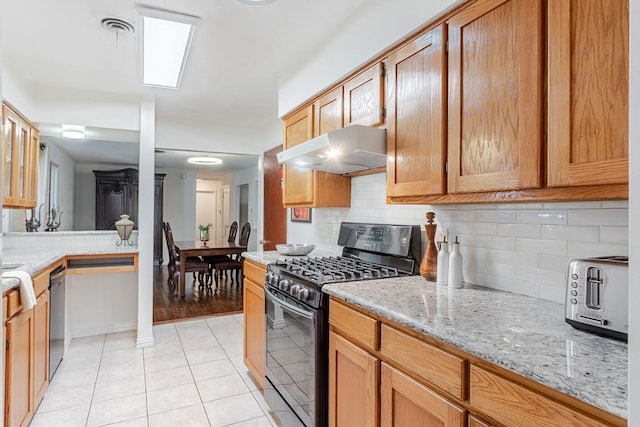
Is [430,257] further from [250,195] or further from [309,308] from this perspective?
[250,195]

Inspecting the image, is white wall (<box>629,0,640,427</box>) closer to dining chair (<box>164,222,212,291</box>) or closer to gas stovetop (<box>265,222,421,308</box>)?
gas stovetop (<box>265,222,421,308</box>)

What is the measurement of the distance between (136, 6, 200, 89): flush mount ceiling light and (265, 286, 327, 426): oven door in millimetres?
1603

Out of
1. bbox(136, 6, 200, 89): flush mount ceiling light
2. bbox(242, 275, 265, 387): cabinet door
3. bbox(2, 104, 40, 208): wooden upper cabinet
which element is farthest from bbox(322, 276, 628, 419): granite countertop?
bbox(2, 104, 40, 208): wooden upper cabinet

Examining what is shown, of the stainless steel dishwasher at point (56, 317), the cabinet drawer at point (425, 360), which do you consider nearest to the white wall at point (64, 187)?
the stainless steel dishwasher at point (56, 317)

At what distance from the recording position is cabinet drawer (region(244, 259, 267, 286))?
243 centimetres

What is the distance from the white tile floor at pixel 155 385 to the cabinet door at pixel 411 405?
3.82ft

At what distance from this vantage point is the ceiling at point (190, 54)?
1974 millimetres

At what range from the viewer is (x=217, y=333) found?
3.69 meters

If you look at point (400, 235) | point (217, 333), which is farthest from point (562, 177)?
point (217, 333)

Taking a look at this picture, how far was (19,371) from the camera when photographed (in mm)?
1857

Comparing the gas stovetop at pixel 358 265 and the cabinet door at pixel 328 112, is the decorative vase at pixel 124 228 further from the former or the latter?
the cabinet door at pixel 328 112

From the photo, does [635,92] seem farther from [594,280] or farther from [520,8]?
[520,8]

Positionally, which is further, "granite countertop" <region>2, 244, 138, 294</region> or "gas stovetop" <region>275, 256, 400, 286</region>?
"granite countertop" <region>2, 244, 138, 294</region>

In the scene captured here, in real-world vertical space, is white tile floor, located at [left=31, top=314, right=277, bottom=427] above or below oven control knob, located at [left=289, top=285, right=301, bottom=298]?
below
